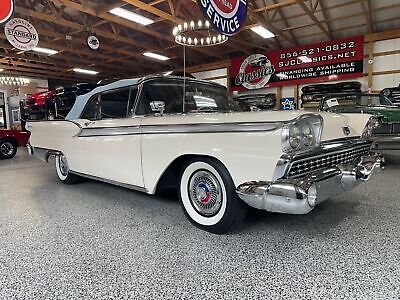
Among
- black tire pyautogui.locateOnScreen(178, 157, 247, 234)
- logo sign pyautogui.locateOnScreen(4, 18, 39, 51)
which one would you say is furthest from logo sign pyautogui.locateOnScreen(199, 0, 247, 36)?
logo sign pyautogui.locateOnScreen(4, 18, 39, 51)

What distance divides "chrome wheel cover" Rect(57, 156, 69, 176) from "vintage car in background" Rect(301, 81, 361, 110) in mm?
8946

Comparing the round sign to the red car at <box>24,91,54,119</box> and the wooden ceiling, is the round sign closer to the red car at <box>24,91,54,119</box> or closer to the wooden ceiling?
the wooden ceiling

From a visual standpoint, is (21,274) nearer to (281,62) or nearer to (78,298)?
(78,298)

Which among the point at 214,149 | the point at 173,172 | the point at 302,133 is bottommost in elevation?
the point at 173,172

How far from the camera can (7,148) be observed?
812 cm

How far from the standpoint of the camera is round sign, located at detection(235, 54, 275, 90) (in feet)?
40.5

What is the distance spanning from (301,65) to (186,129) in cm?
1080

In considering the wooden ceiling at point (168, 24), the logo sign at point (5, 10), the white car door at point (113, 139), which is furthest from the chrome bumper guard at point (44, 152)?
the wooden ceiling at point (168, 24)

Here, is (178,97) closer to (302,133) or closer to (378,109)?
(302,133)

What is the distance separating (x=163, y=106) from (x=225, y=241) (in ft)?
4.18

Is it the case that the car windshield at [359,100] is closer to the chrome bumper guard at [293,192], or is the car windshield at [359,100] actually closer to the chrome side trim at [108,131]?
the chrome bumper guard at [293,192]

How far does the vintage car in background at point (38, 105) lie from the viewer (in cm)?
1046

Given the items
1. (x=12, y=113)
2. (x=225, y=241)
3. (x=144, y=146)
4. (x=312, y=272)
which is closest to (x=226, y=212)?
(x=225, y=241)

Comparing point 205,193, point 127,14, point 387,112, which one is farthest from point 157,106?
point 127,14
